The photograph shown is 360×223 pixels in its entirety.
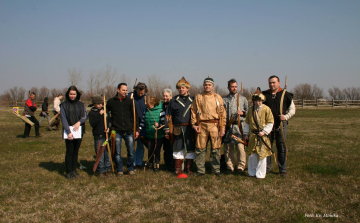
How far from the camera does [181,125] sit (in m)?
5.83

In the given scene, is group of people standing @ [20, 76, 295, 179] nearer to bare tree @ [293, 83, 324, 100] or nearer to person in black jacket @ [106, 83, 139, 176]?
person in black jacket @ [106, 83, 139, 176]

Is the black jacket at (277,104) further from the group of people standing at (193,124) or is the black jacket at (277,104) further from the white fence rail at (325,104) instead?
the white fence rail at (325,104)

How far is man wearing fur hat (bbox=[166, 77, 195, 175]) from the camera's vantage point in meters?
5.82

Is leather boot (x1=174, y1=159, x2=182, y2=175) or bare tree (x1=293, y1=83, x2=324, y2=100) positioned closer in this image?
leather boot (x1=174, y1=159, x2=182, y2=175)

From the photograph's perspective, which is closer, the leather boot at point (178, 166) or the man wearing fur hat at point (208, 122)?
the man wearing fur hat at point (208, 122)

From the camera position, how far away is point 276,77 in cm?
569

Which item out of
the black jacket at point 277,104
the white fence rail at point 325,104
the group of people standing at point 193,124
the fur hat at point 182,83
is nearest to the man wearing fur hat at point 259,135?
the group of people standing at point 193,124

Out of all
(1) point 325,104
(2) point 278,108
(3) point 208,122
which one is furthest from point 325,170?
(1) point 325,104

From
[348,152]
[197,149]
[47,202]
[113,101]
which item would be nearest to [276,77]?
[197,149]

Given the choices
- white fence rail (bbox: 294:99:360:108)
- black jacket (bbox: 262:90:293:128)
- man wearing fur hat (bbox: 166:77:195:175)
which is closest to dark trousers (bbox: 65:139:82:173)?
man wearing fur hat (bbox: 166:77:195:175)

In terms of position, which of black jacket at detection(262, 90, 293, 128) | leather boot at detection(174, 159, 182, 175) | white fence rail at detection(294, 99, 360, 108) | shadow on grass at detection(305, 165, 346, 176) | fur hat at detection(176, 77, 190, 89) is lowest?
shadow on grass at detection(305, 165, 346, 176)

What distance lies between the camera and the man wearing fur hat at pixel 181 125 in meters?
5.82

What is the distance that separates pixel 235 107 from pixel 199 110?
37.0 inches

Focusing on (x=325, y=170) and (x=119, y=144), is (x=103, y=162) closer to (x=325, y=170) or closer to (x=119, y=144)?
(x=119, y=144)
